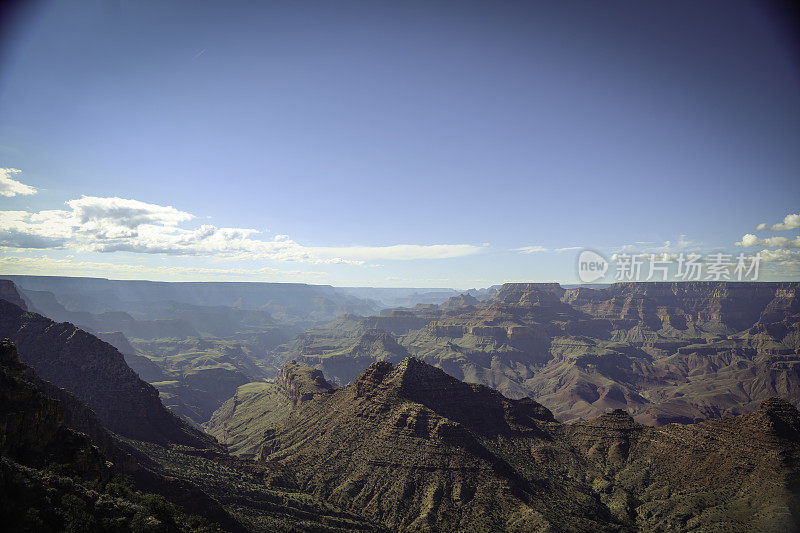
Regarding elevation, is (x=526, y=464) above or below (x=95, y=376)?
below

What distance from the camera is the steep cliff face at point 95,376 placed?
400ft

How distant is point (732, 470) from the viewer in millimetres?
88312

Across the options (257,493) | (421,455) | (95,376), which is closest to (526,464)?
(421,455)

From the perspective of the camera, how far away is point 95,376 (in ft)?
427

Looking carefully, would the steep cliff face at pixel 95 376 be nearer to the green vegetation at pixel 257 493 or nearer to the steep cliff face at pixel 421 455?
the green vegetation at pixel 257 493

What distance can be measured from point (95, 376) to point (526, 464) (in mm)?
139662

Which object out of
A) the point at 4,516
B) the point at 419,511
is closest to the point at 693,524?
the point at 419,511

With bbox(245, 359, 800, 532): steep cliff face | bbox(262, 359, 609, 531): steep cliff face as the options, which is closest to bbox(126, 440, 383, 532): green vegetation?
bbox(245, 359, 800, 532): steep cliff face

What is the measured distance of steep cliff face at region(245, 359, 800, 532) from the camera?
82.2m

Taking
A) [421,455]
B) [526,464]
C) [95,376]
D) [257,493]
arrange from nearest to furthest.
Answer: [257,493] → [421,455] → [526,464] → [95,376]

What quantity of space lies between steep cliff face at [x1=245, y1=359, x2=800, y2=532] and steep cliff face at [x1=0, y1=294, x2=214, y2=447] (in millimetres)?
38021

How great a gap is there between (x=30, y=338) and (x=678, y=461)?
646ft

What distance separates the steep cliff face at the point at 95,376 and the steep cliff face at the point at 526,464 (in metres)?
38.0

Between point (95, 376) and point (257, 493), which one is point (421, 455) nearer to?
point (257, 493)
